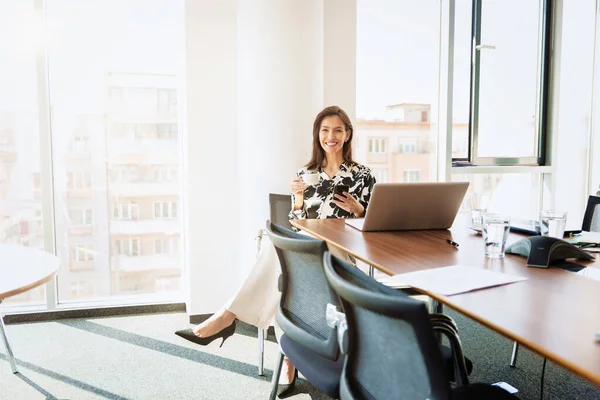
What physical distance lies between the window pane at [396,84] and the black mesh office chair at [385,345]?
2728 millimetres

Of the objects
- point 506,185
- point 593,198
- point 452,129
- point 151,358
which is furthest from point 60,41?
point 506,185

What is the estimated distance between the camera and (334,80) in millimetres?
3260

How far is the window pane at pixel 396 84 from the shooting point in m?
3.70

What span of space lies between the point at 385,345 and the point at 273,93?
7.79 ft

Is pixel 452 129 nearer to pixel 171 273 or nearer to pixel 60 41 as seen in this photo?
pixel 171 273

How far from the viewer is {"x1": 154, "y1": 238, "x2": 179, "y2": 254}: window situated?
3.48m

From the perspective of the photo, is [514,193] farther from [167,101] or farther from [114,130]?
[114,130]

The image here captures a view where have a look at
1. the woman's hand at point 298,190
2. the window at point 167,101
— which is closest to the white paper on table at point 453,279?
the woman's hand at point 298,190

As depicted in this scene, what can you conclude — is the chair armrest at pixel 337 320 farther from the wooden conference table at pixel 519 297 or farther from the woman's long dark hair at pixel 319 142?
the woman's long dark hair at pixel 319 142

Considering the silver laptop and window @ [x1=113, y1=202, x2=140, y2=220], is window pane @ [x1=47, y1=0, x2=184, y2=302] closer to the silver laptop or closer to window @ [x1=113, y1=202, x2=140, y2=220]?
window @ [x1=113, y1=202, x2=140, y2=220]

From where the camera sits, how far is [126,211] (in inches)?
134

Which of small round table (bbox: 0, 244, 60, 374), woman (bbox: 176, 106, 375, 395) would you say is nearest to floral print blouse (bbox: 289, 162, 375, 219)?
woman (bbox: 176, 106, 375, 395)

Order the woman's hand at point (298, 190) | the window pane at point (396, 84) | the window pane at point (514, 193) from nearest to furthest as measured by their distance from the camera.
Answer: the woman's hand at point (298, 190), the window pane at point (396, 84), the window pane at point (514, 193)

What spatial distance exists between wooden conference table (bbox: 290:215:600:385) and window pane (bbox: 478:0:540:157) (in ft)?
8.01
